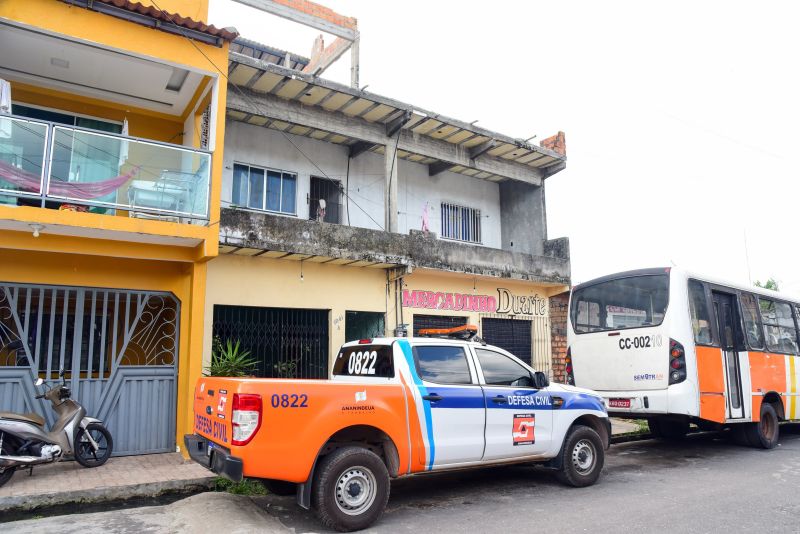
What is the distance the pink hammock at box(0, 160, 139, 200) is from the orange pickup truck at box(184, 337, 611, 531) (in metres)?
3.37

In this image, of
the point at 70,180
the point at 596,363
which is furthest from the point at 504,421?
the point at 70,180

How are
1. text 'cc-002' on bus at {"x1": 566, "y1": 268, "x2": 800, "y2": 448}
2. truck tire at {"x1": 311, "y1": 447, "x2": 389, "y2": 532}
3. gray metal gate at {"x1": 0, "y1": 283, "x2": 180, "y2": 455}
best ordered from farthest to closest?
text 'cc-002' on bus at {"x1": 566, "y1": 268, "x2": 800, "y2": 448}
gray metal gate at {"x1": 0, "y1": 283, "x2": 180, "y2": 455}
truck tire at {"x1": 311, "y1": 447, "x2": 389, "y2": 532}

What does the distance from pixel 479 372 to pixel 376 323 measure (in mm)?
5725

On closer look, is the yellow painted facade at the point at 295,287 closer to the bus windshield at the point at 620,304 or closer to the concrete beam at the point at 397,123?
the concrete beam at the point at 397,123

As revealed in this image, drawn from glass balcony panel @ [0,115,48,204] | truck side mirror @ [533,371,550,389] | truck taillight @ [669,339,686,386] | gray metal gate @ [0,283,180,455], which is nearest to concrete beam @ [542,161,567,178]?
truck taillight @ [669,339,686,386]

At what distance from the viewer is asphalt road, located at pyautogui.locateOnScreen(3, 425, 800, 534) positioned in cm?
530

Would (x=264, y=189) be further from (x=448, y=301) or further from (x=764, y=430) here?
(x=764, y=430)

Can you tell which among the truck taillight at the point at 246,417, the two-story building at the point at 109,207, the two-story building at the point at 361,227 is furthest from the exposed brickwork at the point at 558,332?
the truck taillight at the point at 246,417

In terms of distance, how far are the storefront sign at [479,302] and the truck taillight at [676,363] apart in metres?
5.31

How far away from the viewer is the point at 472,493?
661 centimetres

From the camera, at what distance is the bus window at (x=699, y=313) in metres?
8.34

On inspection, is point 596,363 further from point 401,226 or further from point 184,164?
point 184,164

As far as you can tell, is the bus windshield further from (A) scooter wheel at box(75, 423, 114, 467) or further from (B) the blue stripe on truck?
(A) scooter wheel at box(75, 423, 114, 467)

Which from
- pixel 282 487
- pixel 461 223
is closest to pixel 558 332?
pixel 461 223
